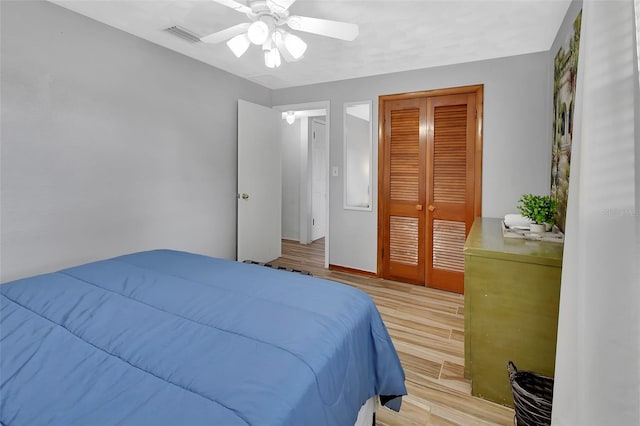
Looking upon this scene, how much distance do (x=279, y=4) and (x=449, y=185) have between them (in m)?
2.51

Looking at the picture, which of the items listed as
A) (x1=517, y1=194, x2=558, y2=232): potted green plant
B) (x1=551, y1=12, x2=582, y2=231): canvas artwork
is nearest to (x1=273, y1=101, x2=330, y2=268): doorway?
(x1=551, y1=12, x2=582, y2=231): canvas artwork

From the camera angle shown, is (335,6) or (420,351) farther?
(420,351)

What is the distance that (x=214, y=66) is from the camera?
3498mm

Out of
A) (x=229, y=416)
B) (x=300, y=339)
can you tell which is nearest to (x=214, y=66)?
(x=300, y=339)

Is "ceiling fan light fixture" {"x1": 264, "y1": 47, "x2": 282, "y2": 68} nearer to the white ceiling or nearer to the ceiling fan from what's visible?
the ceiling fan

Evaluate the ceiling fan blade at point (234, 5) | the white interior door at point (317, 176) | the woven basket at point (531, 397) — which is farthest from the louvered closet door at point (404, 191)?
the ceiling fan blade at point (234, 5)

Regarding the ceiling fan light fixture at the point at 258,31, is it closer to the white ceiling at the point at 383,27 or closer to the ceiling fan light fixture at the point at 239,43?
the ceiling fan light fixture at the point at 239,43

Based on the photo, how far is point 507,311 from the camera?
1777mm

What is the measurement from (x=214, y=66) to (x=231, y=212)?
162 cm

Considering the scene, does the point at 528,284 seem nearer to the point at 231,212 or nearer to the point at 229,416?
the point at 229,416

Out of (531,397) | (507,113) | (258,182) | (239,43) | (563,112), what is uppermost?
(239,43)

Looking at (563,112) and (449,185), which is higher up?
(563,112)

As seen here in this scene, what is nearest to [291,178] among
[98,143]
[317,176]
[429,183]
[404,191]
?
[317,176]

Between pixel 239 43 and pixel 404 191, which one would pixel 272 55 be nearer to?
pixel 239 43
